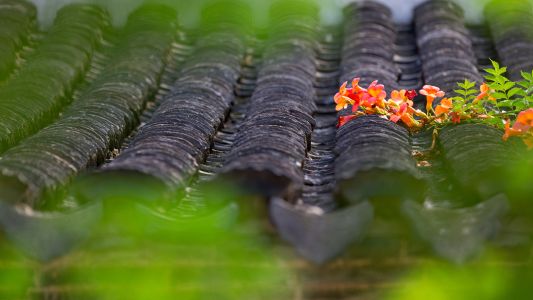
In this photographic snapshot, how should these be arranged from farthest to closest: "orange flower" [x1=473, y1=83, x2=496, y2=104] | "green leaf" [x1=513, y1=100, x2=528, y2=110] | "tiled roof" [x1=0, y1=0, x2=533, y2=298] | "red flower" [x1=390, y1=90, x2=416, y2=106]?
"red flower" [x1=390, y1=90, x2=416, y2=106]
"orange flower" [x1=473, y1=83, x2=496, y2=104]
"green leaf" [x1=513, y1=100, x2=528, y2=110]
"tiled roof" [x1=0, y1=0, x2=533, y2=298]

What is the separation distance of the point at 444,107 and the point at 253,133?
1026 mm

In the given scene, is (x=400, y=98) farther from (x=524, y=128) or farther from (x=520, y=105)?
(x=524, y=128)

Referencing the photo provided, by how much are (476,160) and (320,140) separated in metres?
1.24

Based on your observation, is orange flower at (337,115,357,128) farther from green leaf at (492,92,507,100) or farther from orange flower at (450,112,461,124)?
green leaf at (492,92,507,100)

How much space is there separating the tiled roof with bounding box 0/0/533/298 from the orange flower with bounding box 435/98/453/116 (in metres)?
0.14

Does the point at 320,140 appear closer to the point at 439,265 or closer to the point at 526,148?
the point at 526,148

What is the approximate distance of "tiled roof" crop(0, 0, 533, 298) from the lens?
4004 millimetres

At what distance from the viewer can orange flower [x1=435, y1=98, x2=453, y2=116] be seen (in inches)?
210

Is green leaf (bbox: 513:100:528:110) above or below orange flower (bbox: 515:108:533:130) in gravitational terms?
above

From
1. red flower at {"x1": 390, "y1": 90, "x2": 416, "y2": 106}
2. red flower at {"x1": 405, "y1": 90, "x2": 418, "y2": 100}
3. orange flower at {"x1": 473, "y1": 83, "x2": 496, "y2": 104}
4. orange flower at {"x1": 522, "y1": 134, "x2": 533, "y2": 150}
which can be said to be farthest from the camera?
red flower at {"x1": 405, "y1": 90, "x2": 418, "y2": 100}

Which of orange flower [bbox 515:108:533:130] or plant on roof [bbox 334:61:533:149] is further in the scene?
plant on roof [bbox 334:61:533:149]

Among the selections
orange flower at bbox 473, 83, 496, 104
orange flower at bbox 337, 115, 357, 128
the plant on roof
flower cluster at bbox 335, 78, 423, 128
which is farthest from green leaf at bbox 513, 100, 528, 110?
orange flower at bbox 337, 115, 357, 128

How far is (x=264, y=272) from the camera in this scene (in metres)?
4.17

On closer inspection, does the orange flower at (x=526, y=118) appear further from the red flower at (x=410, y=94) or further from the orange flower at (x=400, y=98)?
the red flower at (x=410, y=94)
